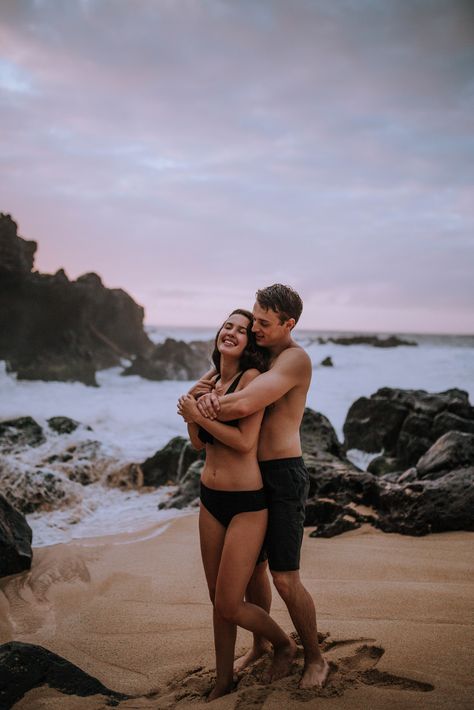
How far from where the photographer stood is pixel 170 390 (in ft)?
74.8

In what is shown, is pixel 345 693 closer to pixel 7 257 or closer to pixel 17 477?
pixel 17 477

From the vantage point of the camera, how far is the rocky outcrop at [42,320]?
20.3 meters

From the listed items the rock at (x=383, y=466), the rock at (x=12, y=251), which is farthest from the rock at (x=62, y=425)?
the rock at (x=12, y=251)

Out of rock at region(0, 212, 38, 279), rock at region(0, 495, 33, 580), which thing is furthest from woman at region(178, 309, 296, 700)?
rock at region(0, 212, 38, 279)

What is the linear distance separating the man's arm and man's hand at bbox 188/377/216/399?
1.08 feet

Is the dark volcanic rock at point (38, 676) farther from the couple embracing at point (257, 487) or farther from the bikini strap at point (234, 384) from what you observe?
the bikini strap at point (234, 384)

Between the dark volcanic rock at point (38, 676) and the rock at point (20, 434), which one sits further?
the rock at point (20, 434)

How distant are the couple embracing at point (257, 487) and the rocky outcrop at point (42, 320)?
18377mm

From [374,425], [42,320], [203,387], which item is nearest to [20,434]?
[374,425]

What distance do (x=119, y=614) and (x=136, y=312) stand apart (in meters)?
23.7

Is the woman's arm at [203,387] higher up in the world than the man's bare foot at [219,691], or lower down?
higher up

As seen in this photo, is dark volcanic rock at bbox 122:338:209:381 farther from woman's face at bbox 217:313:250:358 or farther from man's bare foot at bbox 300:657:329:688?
man's bare foot at bbox 300:657:329:688

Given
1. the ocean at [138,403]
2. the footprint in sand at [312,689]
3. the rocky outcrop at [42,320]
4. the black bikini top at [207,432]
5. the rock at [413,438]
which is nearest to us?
the footprint in sand at [312,689]

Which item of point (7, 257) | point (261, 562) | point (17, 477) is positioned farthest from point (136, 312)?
point (261, 562)
